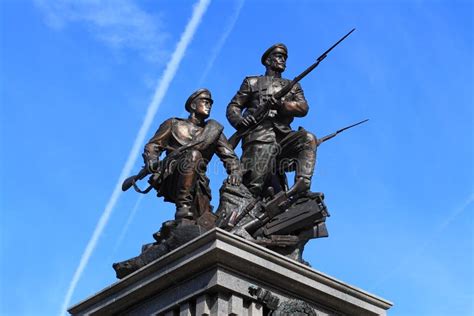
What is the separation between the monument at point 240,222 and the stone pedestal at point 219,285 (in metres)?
0.01

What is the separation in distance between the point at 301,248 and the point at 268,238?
1.92 feet

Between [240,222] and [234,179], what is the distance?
1217 millimetres

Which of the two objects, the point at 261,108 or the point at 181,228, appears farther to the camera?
the point at 261,108

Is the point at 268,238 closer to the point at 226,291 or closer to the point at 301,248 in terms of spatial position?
the point at 301,248

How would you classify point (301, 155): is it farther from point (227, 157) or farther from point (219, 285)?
point (219, 285)

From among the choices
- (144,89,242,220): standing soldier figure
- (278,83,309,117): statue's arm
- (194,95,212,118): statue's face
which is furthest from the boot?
(278,83,309,117): statue's arm

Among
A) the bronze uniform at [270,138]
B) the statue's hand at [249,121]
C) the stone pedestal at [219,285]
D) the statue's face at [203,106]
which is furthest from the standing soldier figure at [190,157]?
the stone pedestal at [219,285]

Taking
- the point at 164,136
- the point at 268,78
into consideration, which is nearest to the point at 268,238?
the point at 164,136

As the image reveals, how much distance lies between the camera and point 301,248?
14.4 meters

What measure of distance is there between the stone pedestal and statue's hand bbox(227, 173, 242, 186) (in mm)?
2662

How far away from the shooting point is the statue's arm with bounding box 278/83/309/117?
16.0 metres

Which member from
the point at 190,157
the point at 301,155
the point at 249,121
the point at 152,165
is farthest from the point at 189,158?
the point at 301,155

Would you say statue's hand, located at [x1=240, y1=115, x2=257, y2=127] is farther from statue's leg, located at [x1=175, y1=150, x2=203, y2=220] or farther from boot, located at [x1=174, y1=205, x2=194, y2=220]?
boot, located at [x1=174, y1=205, x2=194, y2=220]

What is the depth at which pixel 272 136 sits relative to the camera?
1584cm
